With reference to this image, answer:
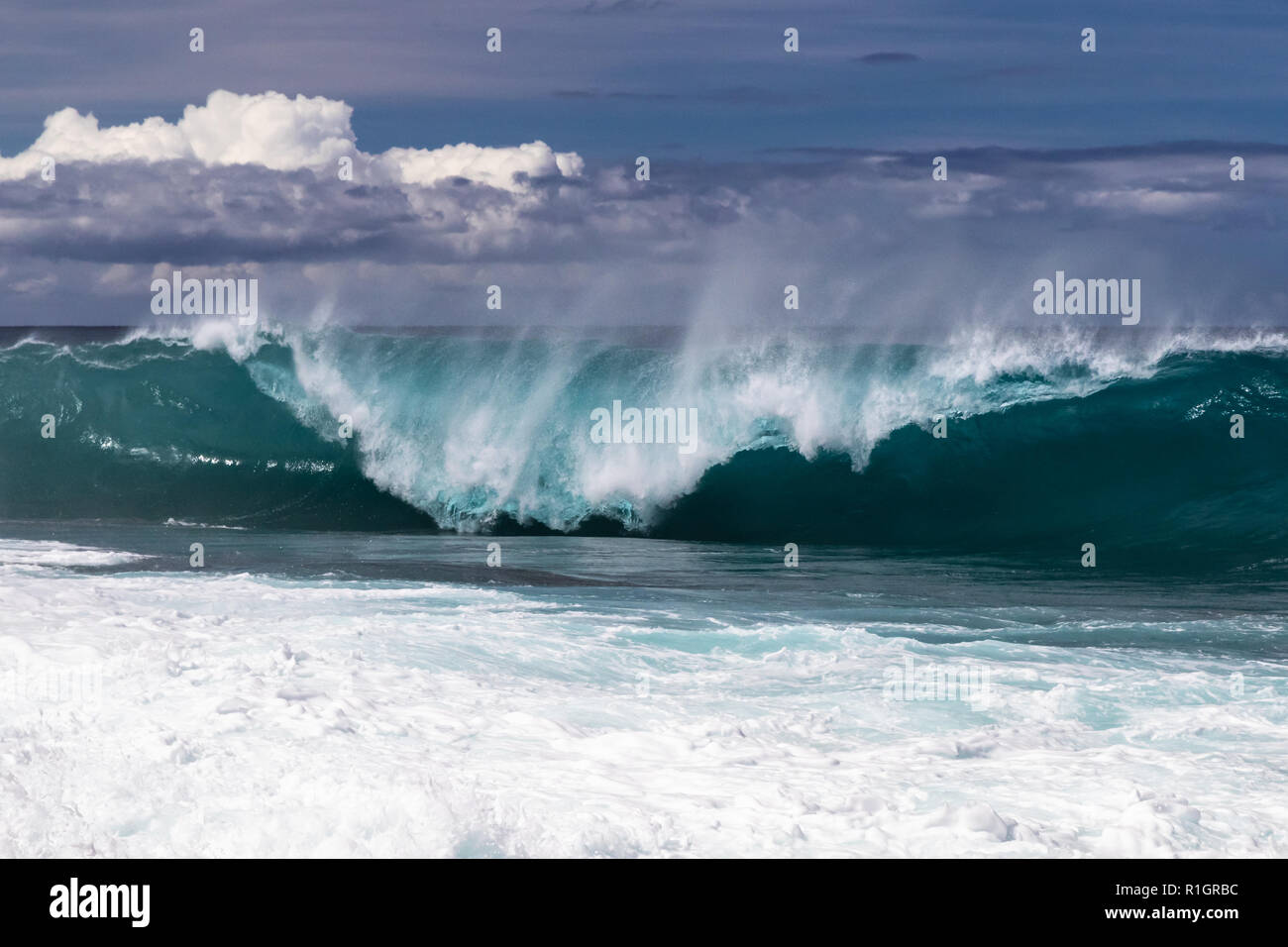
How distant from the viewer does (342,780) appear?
18.6 ft

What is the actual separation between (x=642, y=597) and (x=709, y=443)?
316 inches

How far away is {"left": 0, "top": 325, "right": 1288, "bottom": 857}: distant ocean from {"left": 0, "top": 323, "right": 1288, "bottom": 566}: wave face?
7 cm

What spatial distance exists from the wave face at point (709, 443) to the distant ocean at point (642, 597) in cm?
7

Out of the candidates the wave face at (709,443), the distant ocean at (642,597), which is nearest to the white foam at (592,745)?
the distant ocean at (642,597)

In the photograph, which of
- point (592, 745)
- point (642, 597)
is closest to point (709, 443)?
point (642, 597)

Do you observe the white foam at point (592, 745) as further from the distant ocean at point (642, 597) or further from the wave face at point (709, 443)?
the wave face at point (709, 443)

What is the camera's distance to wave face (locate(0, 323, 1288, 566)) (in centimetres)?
1791

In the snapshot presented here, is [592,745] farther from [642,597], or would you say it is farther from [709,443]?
[709,443]

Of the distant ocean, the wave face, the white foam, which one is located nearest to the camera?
the white foam

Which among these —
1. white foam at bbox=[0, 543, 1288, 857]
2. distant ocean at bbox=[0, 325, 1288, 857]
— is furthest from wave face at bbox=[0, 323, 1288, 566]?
Result: white foam at bbox=[0, 543, 1288, 857]

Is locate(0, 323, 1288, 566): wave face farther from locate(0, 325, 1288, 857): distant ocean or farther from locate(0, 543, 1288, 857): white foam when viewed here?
locate(0, 543, 1288, 857): white foam
